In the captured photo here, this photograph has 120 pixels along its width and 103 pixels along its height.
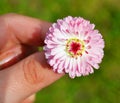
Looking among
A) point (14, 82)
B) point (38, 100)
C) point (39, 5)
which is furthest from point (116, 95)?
point (14, 82)

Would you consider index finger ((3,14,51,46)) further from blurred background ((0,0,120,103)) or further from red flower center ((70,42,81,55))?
blurred background ((0,0,120,103))

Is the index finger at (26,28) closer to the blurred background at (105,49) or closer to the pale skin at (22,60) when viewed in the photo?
the pale skin at (22,60)

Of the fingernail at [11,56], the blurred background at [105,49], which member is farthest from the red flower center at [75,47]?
the blurred background at [105,49]

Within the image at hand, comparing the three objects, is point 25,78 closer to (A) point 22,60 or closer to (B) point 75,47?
(A) point 22,60

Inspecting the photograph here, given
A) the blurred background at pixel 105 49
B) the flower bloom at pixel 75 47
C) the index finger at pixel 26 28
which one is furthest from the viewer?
the blurred background at pixel 105 49

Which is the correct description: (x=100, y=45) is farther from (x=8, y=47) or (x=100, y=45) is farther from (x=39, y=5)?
(x=39, y=5)
